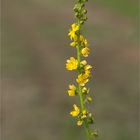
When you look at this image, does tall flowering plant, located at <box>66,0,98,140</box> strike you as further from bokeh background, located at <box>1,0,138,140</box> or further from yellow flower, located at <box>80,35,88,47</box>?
bokeh background, located at <box>1,0,138,140</box>

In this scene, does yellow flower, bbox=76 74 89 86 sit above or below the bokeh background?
below

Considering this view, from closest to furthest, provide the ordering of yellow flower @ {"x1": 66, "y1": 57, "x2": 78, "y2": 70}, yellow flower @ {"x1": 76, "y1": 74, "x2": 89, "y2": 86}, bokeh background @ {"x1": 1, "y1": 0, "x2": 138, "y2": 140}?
1. yellow flower @ {"x1": 76, "y1": 74, "x2": 89, "y2": 86}
2. yellow flower @ {"x1": 66, "y1": 57, "x2": 78, "y2": 70}
3. bokeh background @ {"x1": 1, "y1": 0, "x2": 138, "y2": 140}

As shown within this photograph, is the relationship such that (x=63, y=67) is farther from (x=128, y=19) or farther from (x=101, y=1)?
(x=101, y=1)

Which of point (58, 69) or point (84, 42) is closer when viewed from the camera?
point (84, 42)

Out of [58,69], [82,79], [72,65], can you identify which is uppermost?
[58,69]

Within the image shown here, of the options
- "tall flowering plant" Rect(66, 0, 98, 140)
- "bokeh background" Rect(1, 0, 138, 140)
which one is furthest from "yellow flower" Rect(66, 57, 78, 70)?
"bokeh background" Rect(1, 0, 138, 140)

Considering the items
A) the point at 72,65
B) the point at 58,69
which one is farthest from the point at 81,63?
the point at 58,69

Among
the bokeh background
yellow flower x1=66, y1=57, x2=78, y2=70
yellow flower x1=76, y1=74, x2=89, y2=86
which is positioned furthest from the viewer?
the bokeh background

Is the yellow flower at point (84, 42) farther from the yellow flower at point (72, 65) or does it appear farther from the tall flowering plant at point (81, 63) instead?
the yellow flower at point (72, 65)

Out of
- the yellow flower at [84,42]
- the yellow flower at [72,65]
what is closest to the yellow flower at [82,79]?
the yellow flower at [72,65]

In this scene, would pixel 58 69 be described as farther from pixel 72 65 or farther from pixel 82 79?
pixel 82 79
